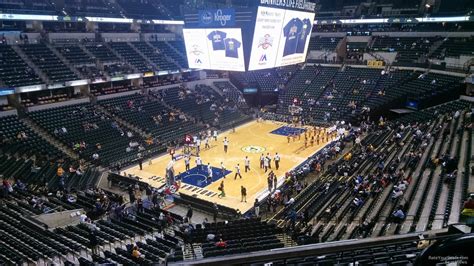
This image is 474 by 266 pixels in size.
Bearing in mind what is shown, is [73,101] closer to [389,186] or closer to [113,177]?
[113,177]

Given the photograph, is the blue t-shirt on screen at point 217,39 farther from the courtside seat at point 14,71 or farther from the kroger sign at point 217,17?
the courtside seat at point 14,71

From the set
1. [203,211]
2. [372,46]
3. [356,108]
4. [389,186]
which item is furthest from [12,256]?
[372,46]

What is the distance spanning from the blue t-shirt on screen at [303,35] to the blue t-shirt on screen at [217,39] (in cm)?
663

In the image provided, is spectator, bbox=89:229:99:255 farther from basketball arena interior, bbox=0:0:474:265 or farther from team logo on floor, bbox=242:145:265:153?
team logo on floor, bbox=242:145:265:153

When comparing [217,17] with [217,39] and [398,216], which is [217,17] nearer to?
[217,39]

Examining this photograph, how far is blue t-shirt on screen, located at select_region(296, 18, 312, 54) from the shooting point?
1120 inches

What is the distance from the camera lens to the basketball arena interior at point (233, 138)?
14250mm

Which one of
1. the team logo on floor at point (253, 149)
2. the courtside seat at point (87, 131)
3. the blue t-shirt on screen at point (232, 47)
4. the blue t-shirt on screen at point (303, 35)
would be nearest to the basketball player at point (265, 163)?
the team logo on floor at point (253, 149)

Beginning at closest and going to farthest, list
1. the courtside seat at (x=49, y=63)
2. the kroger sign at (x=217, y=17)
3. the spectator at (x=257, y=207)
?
the spectator at (x=257, y=207), the kroger sign at (x=217, y=17), the courtside seat at (x=49, y=63)

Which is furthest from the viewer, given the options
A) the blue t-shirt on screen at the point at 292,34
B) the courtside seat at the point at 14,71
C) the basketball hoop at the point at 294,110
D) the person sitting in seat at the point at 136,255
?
the basketball hoop at the point at 294,110

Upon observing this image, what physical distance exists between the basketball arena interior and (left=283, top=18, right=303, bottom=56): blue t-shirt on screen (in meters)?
0.18

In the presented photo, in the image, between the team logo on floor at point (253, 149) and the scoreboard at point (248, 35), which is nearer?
the scoreboard at point (248, 35)

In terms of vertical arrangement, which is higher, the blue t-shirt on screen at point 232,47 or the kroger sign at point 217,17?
the kroger sign at point 217,17

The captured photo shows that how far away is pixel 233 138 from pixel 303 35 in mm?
11813
